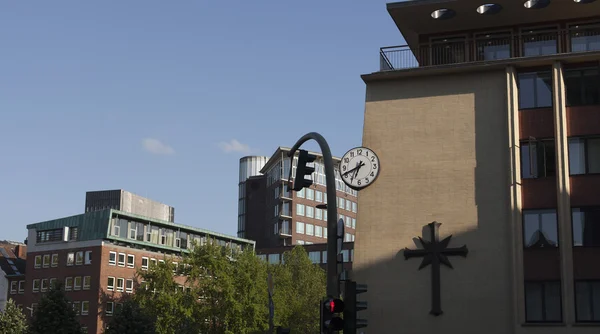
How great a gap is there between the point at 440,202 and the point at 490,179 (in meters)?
2.38

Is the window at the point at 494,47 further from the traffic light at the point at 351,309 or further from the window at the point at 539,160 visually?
the traffic light at the point at 351,309

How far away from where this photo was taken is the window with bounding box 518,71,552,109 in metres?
39.2

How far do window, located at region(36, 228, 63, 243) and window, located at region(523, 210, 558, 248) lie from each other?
246 ft

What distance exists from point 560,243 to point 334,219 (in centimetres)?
1783

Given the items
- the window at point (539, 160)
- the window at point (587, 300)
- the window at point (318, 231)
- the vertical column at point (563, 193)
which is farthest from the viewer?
the window at point (318, 231)

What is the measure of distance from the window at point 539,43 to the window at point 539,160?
4.41m

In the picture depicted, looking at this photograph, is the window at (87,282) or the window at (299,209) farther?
the window at (299,209)

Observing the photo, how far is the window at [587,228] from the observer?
121 ft

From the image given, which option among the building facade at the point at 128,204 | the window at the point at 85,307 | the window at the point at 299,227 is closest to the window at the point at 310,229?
the window at the point at 299,227

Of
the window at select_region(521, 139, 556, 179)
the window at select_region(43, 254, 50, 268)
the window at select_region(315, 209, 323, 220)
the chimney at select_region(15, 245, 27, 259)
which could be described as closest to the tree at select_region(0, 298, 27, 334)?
the window at select_region(43, 254, 50, 268)

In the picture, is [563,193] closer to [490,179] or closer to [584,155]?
[584,155]

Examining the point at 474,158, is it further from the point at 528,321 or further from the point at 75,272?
the point at 75,272

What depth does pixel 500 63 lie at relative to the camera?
130 feet

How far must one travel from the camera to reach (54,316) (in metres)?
63.6
